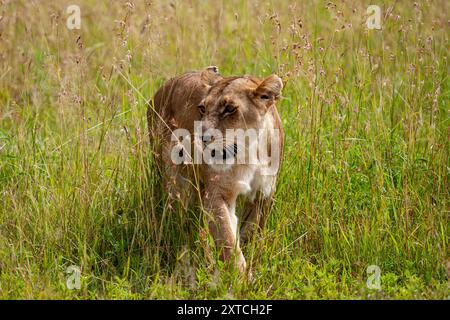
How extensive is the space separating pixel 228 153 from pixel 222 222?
0.44 meters

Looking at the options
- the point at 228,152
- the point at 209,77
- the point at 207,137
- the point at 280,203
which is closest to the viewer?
the point at 207,137

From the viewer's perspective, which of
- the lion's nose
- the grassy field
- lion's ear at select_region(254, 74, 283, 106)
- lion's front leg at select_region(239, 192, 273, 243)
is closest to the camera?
the grassy field

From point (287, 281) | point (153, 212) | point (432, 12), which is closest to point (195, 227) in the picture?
point (153, 212)

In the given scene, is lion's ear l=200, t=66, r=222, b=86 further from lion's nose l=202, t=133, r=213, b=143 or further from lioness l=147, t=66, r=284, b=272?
lion's nose l=202, t=133, r=213, b=143

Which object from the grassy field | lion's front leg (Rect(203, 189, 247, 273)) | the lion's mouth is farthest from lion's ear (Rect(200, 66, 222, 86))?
lion's front leg (Rect(203, 189, 247, 273))

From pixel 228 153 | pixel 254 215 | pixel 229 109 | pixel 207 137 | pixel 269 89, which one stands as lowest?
pixel 254 215

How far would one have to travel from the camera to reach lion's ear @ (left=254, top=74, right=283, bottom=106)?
5.41m

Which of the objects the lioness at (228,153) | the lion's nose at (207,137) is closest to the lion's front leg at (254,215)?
the lioness at (228,153)

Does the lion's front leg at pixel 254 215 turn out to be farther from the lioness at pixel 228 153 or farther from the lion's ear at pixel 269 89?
the lion's ear at pixel 269 89

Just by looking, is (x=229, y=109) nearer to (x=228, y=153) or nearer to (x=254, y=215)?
(x=228, y=153)

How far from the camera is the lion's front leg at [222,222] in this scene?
211 inches

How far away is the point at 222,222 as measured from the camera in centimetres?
541

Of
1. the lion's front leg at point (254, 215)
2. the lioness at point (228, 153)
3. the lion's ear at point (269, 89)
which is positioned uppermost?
the lion's ear at point (269, 89)

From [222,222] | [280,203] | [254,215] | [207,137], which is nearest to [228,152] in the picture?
[207,137]
